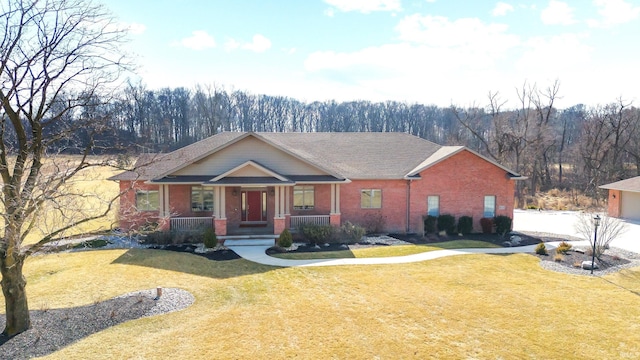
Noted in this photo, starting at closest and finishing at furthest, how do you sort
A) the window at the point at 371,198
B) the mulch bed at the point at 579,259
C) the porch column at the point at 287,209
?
the mulch bed at the point at 579,259
the porch column at the point at 287,209
the window at the point at 371,198

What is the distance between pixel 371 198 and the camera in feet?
75.6

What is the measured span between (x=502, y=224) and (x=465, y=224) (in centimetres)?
213

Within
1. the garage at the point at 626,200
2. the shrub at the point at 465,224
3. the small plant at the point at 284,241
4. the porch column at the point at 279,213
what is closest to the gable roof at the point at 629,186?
the garage at the point at 626,200

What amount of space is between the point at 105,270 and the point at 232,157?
8.82 meters

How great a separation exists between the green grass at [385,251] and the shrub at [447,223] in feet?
7.86

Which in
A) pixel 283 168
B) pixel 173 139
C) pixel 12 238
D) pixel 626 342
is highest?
pixel 173 139

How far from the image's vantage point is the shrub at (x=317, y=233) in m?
19.9

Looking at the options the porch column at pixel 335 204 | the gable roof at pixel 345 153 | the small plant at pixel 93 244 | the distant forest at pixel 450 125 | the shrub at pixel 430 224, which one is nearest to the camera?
the small plant at pixel 93 244

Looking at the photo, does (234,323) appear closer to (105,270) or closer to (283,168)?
(105,270)

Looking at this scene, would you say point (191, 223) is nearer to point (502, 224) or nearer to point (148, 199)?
point (148, 199)

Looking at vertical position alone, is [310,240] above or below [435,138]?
below

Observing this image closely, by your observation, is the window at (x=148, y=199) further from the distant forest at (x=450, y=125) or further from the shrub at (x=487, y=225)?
the shrub at (x=487, y=225)

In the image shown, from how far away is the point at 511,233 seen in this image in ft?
75.5

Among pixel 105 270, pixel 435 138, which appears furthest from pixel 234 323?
pixel 435 138
